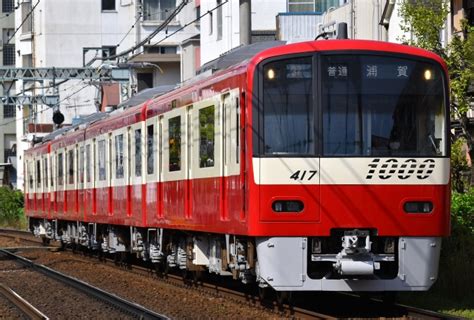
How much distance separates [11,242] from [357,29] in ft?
39.4

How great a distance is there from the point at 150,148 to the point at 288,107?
598 cm

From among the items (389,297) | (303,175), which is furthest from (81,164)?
(303,175)

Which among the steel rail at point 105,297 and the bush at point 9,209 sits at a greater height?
the steel rail at point 105,297

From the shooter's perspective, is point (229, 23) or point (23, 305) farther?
point (229, 23)

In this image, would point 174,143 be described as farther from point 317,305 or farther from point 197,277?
point 317,305

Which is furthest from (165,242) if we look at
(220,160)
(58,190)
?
(58,190)

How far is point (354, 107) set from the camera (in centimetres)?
1171

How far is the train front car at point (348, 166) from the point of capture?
11.5m

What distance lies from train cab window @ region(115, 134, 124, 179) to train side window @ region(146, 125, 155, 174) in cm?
215

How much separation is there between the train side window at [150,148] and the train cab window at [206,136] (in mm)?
3010

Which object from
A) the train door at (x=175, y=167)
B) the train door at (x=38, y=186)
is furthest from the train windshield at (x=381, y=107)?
the train door at (x=38, y=186)

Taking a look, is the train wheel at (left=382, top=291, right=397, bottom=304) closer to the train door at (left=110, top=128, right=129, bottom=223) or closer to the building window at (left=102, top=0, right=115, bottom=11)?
the train door at (left=110, top=128, right=129, bottom=223)

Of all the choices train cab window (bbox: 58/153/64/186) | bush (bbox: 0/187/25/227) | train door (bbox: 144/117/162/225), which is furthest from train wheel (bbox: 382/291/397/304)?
bush (bbox: 0/187/25/227)

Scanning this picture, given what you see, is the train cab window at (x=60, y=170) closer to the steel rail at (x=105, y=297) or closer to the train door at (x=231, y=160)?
the steel rail at (x=105, y=297)
